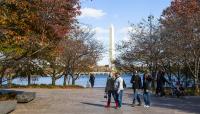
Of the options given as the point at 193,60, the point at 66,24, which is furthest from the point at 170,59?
the point at 66,24

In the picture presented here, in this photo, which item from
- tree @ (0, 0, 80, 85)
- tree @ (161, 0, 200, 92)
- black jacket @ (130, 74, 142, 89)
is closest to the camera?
tree @ (0, 0, 80, 85)

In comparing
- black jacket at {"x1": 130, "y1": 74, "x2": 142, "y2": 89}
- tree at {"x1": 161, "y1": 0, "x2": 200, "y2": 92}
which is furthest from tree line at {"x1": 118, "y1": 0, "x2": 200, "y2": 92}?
black jacket at {"x1": 130, "y1": 74, "x2": 142, "y2": 89}

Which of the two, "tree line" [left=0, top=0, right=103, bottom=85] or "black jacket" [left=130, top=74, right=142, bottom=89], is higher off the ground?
"tree line" [left=0, top=0, right=103, bottom=85]

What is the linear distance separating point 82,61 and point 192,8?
21338mm

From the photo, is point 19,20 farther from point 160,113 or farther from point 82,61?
point 82,61

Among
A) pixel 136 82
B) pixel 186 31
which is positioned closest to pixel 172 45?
pixel 186 31

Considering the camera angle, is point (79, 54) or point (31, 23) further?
point (79, 54)

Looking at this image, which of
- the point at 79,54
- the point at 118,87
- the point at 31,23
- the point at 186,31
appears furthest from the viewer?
the point at 79,54

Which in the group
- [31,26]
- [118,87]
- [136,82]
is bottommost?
[118,87]

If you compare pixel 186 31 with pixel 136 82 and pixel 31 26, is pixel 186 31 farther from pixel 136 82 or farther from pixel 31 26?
pixel 31 26

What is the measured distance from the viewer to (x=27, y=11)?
74.8 feet

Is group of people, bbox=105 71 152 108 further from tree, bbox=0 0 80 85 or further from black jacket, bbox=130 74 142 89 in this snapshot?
tree, bbox=0 0 80 85

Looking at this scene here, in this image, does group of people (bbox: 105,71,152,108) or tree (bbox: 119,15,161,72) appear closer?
group of people (bbox: 105,71,152,108)

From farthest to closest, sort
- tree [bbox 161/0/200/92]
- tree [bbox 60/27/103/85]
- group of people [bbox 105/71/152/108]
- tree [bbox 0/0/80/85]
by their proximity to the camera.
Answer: tree [bbox 60/27/103/85] → tree [bbox 161/0/200/92] → group of people [bbox 105/71/152/108] → tree [bbox 0/0/80/85]
